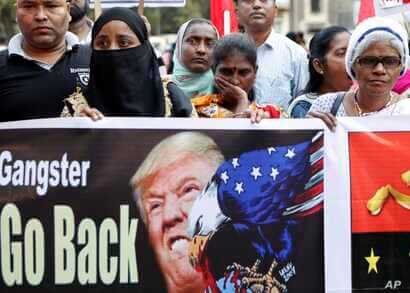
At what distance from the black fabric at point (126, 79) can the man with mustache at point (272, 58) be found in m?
1.71

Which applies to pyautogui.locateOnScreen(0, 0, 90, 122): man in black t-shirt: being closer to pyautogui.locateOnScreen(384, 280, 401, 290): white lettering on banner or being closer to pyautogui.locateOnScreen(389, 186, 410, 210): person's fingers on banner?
pyautogui.locateOnScreen(389, 186, 410, 210): person's fingers on banner

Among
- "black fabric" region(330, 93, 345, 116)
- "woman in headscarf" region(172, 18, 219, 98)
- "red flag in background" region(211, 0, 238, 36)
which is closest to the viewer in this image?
"black fabric" region(330, 93, 345, 116)

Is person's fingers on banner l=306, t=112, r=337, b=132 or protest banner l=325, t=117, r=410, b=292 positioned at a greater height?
person's fingers on banner l=306, t=112, r=337, b=132

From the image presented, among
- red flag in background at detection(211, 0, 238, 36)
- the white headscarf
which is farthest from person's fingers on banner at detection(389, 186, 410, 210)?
red flag in background at detection(211, 0, 238, 36)

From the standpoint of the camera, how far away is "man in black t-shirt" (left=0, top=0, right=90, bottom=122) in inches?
196

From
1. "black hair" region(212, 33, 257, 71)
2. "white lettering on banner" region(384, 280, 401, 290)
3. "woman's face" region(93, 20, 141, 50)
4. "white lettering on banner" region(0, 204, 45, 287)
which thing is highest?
"black hair" region(212, 33, 257, 71)

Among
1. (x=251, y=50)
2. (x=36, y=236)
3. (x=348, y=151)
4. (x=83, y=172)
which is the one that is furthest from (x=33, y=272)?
(x=251, y=50)

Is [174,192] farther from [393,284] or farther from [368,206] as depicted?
[393,284]

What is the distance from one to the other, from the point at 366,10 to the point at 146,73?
340 centimetres

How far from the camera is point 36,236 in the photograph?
4418 millimetres

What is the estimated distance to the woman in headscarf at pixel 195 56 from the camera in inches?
257

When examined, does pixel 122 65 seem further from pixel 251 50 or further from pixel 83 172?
pixel 251 50

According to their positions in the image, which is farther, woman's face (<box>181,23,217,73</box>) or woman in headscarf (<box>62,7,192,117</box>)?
woman's face (<box>181,23,217,73</box>)

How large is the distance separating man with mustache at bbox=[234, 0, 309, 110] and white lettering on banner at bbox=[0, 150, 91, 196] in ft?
6.71
